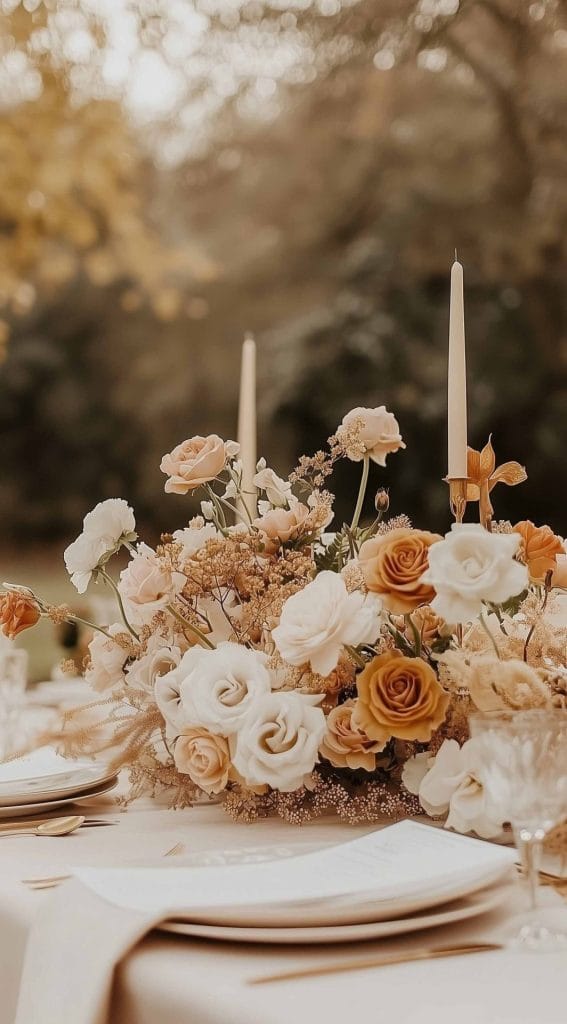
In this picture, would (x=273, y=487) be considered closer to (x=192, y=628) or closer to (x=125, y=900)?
(x=192, y=628)

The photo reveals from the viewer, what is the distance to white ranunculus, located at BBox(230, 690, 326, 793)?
879mm

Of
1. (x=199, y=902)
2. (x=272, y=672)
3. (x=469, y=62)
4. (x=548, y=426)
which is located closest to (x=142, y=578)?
(x=272, y=672)

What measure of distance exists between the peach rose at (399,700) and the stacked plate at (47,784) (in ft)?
0.97

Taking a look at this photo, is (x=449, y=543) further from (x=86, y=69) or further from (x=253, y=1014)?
(x=86, y=69)

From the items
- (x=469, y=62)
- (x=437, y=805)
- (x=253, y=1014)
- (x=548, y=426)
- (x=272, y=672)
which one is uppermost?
(x=469, y=62)

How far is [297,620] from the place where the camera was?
878 millimetres

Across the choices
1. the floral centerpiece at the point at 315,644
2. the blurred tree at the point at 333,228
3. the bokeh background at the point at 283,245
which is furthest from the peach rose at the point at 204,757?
the blurred tree at the point at 333,228

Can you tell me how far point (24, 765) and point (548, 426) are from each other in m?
4.02

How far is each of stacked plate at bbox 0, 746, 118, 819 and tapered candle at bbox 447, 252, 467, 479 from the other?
1.45 feet

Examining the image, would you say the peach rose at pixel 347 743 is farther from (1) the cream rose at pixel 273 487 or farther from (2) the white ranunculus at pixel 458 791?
(1) the cream rose at pixel 273 487

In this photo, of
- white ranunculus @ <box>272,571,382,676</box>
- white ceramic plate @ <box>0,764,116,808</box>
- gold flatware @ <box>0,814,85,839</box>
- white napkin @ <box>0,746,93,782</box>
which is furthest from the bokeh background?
white ranunculus @ <box>272,571,382,676</box>

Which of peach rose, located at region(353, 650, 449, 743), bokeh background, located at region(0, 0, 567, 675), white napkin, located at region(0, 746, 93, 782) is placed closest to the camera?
peach rose, located at region(353, 650, 449, 743)

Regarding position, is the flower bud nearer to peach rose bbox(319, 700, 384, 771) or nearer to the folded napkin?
peach rose bbox(319, 700, 384, 771)

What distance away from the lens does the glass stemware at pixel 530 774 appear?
611 millimetres
